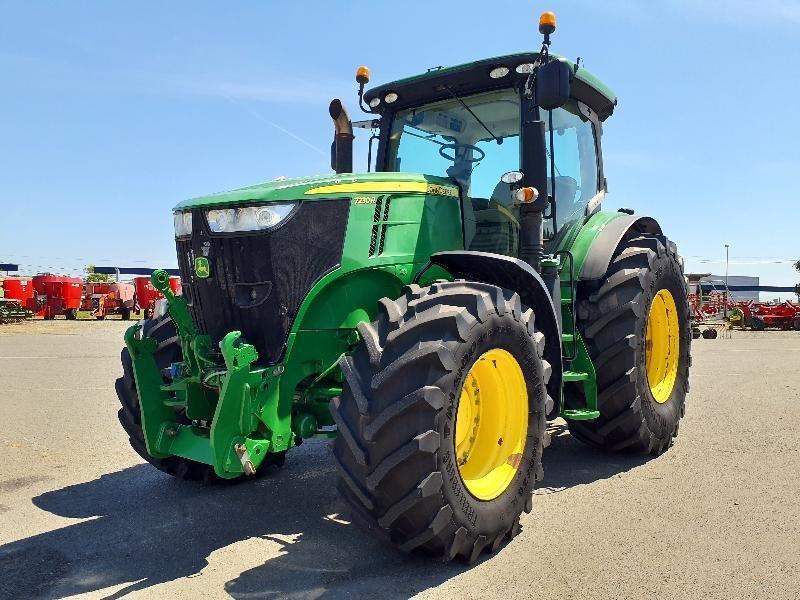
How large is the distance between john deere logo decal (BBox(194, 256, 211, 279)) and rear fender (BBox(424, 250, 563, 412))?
1295mm

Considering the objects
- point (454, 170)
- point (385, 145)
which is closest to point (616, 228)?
point (454, 170)

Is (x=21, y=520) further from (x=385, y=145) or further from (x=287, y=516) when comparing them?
(x=385, y=145)

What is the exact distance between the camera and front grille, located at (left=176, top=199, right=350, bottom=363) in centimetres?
373

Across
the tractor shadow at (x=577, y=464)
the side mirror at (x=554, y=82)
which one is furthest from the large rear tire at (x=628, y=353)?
the side mirror at (x=554, y=82)

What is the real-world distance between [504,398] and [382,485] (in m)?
1.09

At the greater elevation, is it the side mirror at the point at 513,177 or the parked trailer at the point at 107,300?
the side mirror at the point at 513,177

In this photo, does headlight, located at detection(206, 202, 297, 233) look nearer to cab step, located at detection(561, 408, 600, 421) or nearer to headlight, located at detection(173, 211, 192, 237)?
headlight, located at detection(173, 211, 192, 237)

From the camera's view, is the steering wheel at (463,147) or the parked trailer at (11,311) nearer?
the steering wheel at (463,147)

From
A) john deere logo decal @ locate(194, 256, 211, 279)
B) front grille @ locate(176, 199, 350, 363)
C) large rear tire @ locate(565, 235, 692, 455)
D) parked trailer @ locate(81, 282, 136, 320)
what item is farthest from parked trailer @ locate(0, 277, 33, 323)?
large rear tire @ locate(565, 235, 692, 455)

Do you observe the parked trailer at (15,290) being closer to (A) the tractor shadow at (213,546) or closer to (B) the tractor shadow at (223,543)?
(B) the tractor shadow at (223,543)

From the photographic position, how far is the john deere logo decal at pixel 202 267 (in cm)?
388

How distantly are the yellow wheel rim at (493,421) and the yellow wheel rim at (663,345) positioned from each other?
2470mm

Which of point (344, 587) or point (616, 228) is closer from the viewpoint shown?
point (344, 587)

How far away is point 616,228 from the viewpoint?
216 inches
